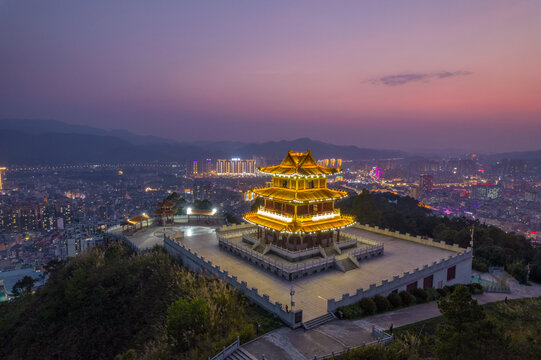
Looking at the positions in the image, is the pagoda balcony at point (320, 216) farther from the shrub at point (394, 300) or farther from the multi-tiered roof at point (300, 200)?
the shrub at point (394, 300)

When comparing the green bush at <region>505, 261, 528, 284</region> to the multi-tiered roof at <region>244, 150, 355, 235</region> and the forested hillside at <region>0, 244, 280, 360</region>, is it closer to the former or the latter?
the multi-tiered roof at <region>244, 150, 355, 235</region>

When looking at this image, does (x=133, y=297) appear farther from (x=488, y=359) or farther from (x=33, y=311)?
(x=488, y=359)

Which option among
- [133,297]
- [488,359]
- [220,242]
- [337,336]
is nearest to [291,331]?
[337,336]

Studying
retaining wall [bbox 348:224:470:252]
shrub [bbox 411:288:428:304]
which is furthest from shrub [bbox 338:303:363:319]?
retaining wall [bbox 348:224:470:252]

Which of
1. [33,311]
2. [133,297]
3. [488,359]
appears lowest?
[33,311]

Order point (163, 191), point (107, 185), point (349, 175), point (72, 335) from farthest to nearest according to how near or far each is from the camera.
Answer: point (349, 175) → point (107, 185) → point (163, 191) → point (72, 335)

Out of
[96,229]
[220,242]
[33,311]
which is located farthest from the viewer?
[96,229]
